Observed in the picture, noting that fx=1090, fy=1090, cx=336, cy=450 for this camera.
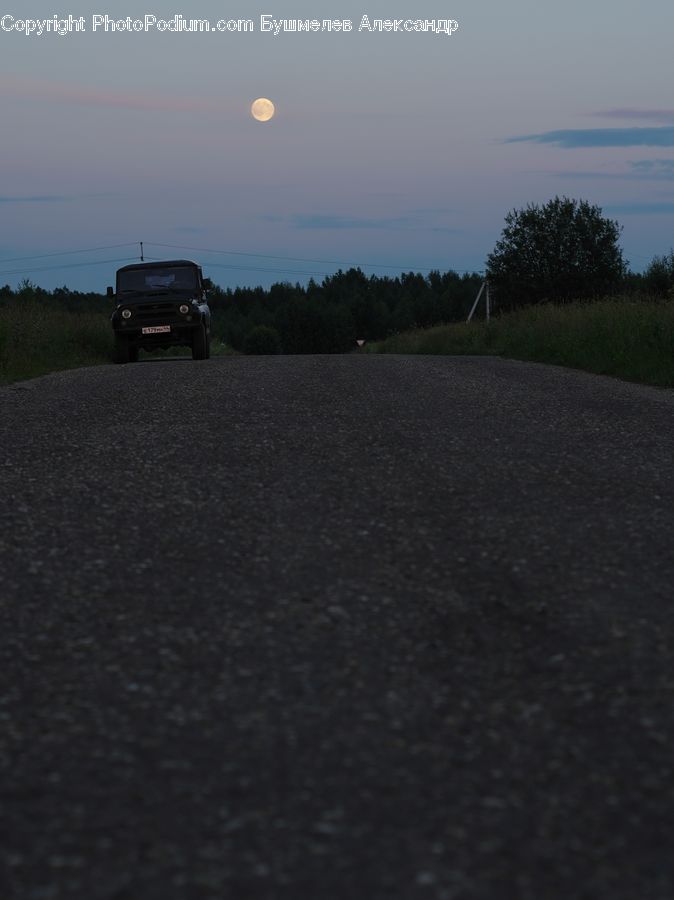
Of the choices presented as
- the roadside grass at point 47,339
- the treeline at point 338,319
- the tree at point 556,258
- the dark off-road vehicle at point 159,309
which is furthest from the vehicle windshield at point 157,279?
the treeline at point 338,319

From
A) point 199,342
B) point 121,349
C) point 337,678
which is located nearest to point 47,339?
point 121,349

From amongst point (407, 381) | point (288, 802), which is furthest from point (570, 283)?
point (288, 802)

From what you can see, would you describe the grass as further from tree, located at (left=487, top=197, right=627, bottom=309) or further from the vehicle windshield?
tree, located at (left=487, top=197, right=627, bottom=309)

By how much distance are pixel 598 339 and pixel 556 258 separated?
4195cm

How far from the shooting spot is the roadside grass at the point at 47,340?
20500 millimetres

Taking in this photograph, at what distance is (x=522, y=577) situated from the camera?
4.91 metres

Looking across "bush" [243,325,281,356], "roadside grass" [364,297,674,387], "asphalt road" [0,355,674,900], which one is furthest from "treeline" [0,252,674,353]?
"asphalt road" [0,355,674,900]

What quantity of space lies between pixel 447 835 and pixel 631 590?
237cm

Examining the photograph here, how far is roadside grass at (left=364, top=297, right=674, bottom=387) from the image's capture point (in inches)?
726

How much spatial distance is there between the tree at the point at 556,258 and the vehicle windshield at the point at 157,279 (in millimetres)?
39714

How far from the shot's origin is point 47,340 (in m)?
24.6

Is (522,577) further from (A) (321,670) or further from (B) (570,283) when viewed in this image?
(B) (570,283)

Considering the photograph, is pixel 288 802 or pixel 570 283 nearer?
pixel 288 802

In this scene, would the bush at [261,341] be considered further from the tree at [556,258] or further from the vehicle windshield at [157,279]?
the vehicle windshield at [157,279]
